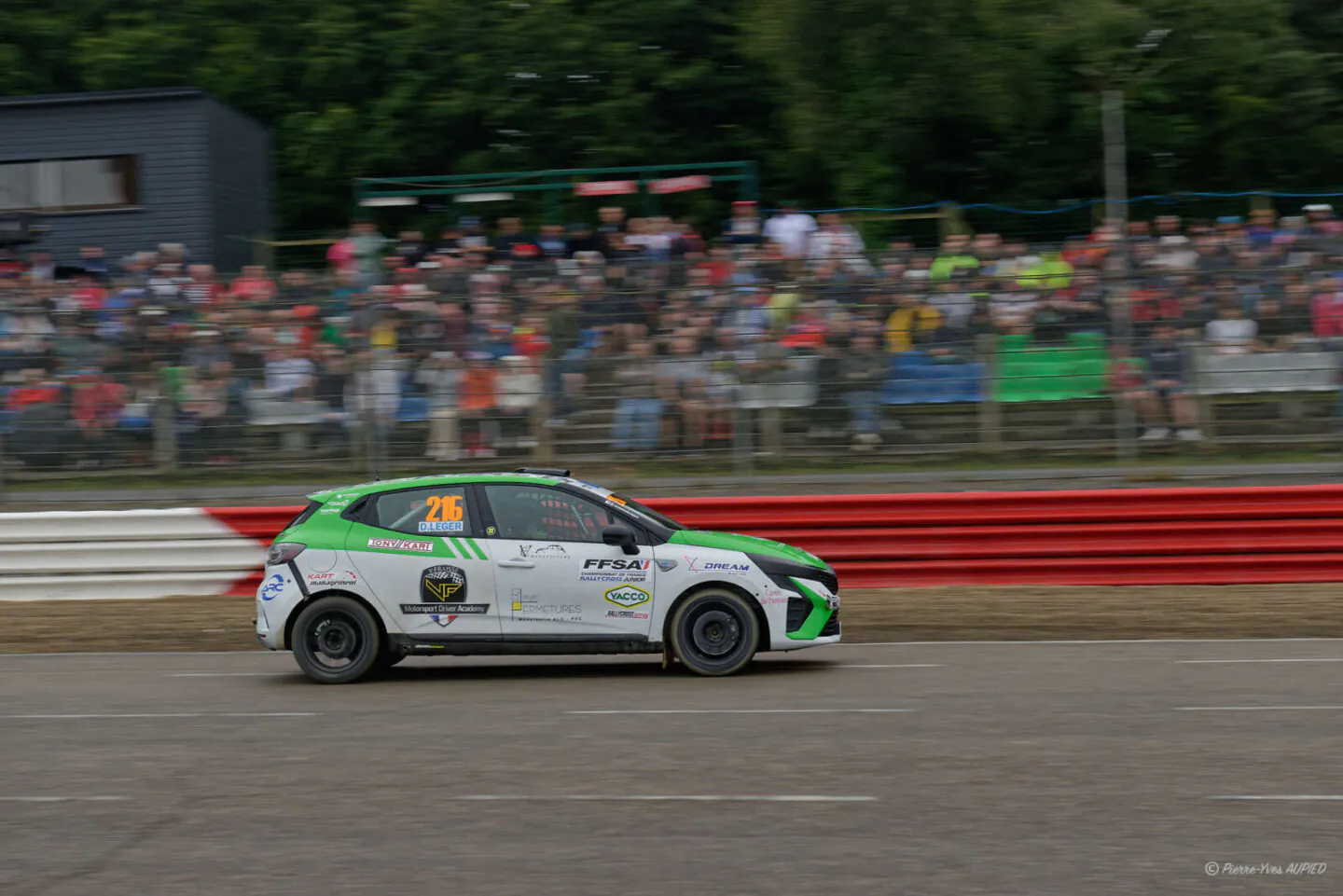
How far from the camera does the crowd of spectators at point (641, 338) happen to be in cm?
1458

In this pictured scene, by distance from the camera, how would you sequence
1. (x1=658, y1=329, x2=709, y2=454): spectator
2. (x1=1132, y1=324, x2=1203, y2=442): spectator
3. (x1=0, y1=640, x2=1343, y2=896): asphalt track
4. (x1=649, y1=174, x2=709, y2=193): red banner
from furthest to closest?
(x1=649, y1=174, x2=709, y2=193): red banner, (x1=658, y1=329, x2=709, y2=454): spectator, (x1=1132, y1=324, x2=1203, y2=442): spectator, (x1=0, y1=640, x2=1343, y2=896): asphalt track

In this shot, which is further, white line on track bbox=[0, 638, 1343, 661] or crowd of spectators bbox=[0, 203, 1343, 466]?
crowd of spectators bbox=[0, 203, 1343, 466]

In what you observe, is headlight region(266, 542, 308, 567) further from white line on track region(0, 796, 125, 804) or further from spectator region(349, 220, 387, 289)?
spectator region(349, 220, 387, 289)

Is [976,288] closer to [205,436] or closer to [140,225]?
[205,436]

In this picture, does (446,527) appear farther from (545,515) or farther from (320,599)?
(320,599)

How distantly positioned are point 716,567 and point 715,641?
1.74 feet

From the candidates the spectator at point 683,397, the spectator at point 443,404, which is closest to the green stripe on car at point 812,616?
the spectator at point 683,397

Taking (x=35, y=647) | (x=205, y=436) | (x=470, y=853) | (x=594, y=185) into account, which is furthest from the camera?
(x=594, y=185)

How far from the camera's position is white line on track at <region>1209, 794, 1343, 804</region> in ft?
21.3

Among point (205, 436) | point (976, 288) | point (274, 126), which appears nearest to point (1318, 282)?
point (976, 288)

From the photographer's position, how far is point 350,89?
30.5 meters

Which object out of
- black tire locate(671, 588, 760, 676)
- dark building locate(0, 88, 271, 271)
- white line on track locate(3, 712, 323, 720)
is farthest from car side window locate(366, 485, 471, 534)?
dark building locate(0, 88, 271, 271)

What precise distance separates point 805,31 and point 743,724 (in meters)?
19.2

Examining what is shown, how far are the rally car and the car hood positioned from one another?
0.05 ft
